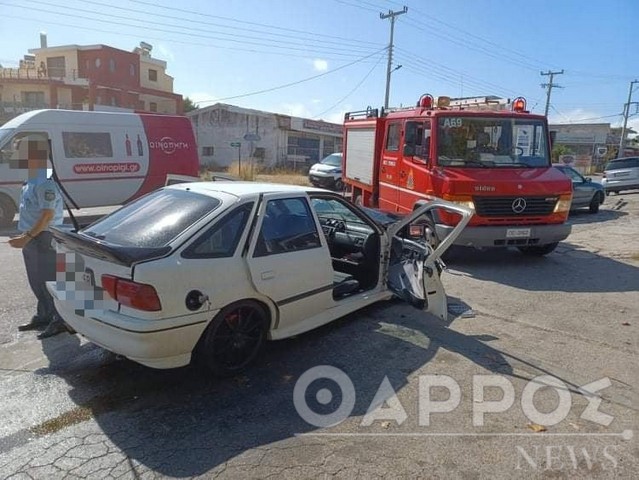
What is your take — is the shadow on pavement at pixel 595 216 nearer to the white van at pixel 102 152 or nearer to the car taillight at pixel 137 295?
the white van at pixel 102 152

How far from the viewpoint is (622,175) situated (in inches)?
786

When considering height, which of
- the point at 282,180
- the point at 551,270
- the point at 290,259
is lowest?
the point at 551,270

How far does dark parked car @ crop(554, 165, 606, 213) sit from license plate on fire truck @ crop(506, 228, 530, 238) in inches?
332

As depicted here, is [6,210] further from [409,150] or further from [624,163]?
[624,163]

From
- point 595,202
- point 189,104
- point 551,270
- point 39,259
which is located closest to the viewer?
point 39,259

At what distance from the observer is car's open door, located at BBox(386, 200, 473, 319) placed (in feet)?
15.5

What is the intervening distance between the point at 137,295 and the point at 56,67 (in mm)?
45385

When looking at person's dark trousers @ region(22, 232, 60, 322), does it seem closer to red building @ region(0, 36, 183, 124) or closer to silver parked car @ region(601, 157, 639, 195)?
silver parked car @ region(601, 157, 639, 195)

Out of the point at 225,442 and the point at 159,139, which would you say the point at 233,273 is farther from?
the point at 159,139

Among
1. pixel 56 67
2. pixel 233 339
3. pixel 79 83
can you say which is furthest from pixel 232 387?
pixel 56 67

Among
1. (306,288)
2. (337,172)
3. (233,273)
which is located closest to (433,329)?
(306,288)

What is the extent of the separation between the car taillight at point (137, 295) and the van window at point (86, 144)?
8.73 m

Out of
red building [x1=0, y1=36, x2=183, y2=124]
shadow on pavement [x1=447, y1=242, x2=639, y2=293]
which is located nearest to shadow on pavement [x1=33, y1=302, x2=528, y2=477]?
shadow on pavement [x1=447, y1=242, x2=639, y2=293]

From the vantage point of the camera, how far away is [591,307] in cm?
580
